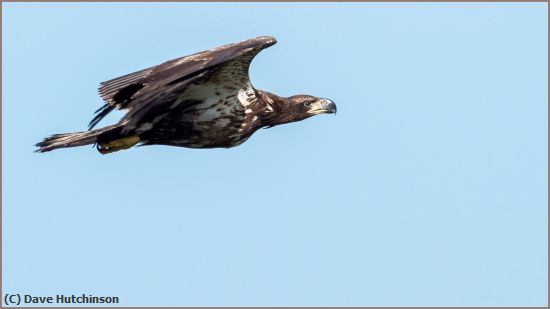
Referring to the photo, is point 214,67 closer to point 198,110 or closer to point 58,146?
point 198,110

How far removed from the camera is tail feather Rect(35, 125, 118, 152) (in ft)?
53.9

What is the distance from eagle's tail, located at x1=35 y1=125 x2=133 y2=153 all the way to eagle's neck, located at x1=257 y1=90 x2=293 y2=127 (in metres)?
1.97

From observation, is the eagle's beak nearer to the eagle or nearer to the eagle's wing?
the eagle

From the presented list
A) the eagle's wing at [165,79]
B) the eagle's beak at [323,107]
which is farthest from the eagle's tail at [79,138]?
the eagle's beak at [323,107]

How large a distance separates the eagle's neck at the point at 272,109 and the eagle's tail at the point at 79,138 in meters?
1.97

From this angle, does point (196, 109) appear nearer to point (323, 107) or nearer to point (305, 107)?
point (305, 107)

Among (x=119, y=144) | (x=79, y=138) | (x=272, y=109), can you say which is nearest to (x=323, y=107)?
(x=272, y=109)

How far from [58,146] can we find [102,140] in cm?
72

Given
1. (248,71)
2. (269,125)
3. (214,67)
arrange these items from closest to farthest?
(214,67), (248,71), (269,125)

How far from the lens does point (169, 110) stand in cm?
1636

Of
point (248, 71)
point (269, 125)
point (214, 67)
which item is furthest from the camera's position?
point (269, 125)

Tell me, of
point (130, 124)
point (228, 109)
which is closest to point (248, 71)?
point (228, 109)

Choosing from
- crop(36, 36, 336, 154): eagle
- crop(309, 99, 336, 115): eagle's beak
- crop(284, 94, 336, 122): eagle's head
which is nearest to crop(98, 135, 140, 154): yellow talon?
crop(36, 36, 336, 154): eagle

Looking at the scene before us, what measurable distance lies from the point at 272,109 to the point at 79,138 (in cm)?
256
